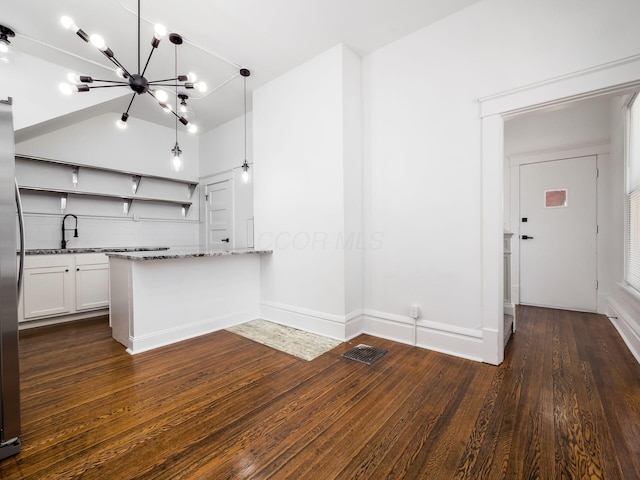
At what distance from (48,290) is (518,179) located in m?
6.91

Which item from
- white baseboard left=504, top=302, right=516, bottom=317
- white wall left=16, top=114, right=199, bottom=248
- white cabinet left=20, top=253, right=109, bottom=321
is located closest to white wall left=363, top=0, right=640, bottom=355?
white baseboard left=504, top=302, right=516, bottom=317

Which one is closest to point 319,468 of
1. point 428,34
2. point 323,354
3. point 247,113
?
point 323,354

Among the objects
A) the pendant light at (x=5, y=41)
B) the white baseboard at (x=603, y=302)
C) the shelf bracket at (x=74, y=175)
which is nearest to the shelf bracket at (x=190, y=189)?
the shelf bracket at (x=74, y=175)

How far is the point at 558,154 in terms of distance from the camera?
4.27 metres

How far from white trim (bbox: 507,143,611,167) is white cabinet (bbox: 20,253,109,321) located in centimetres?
649

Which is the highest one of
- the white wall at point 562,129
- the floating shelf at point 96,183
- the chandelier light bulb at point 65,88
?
the white wall at point 562,129

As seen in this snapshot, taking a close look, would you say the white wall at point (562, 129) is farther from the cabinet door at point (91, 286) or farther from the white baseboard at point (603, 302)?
the cabinet door at point (91, 286)

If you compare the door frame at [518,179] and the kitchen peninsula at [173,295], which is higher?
the door frame at [518,179]

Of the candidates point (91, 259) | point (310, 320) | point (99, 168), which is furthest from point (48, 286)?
point (310, 320)

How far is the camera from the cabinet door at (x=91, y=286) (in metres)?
3.88

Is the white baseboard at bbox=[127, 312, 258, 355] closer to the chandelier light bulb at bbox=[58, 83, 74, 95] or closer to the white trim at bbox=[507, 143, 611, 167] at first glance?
the chandelier light bulb at bbox=[58, 83, 74, 95]

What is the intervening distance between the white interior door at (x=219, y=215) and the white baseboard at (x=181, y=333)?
6.07 feet

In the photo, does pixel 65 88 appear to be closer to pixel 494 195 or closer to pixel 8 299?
pixel 8 299

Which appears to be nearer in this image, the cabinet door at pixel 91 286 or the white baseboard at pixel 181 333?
the white baseboard at pixel 181 333
